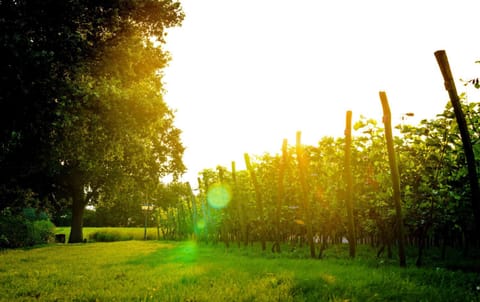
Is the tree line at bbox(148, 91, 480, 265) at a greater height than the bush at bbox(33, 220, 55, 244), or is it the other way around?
the tree line at bbox(148, 91, 480, 265)

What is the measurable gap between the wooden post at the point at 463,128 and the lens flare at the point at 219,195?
64.6 ft

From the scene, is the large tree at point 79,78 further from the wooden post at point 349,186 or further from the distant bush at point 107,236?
the distant bush at point 107,236

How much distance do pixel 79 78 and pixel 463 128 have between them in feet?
43.2

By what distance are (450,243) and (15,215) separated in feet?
113

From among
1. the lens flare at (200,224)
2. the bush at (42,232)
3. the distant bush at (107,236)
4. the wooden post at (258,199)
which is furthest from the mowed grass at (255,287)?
the distant bush at (107,236)

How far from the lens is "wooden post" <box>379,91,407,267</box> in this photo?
32.8ft

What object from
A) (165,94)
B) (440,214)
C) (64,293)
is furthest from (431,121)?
(165,94)

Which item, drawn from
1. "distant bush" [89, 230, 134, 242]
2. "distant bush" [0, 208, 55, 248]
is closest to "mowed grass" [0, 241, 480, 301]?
"distant bush" [0, 208, 55, 248]

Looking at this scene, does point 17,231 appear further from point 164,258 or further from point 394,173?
point 394,173

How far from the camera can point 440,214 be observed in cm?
1103

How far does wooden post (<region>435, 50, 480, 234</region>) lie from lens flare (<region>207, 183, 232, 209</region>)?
1969 cm

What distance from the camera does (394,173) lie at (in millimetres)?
10266

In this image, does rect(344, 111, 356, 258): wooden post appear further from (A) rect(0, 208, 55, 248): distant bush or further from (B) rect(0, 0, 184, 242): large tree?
(A) rect(0, 208, 55, 248): distant bush

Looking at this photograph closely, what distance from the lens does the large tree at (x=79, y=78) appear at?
1187cm
